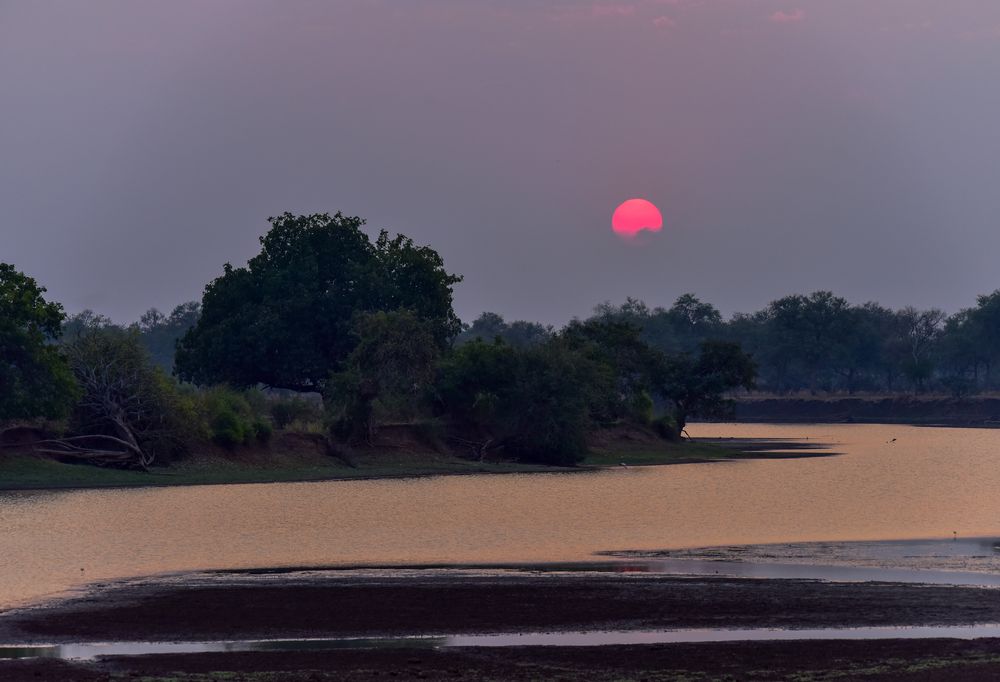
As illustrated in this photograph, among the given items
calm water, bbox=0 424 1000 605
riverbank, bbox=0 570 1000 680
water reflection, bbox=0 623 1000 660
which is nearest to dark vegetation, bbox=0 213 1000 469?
calm water, bbox=0 424 1000 605

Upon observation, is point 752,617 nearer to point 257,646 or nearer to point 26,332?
point 257,646

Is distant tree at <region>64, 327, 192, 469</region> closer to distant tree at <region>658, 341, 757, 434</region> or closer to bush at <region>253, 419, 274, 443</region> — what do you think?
bush at <region>253, 419, 274, 443</region>

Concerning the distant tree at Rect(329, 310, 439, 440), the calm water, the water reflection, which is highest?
the distant tree at Rect(329, 310, 439, 440)

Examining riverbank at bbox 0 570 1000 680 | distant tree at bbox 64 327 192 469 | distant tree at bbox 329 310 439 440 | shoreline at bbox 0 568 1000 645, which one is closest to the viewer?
riverbank at bbox 0 570 1000 680

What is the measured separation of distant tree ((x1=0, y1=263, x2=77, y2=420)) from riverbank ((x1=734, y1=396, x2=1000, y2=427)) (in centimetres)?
11343

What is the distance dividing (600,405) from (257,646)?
64.2 m

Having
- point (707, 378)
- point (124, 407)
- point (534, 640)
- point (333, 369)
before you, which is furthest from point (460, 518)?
point (707, 378)

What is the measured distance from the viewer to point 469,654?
22.0 meters

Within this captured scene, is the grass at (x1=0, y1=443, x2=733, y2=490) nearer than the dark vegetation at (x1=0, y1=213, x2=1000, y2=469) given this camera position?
Yes

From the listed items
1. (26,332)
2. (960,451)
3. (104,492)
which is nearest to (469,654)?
(104,492)

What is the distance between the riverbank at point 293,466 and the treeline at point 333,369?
1.22 metres

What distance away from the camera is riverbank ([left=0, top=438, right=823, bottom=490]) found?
5741 centimetres

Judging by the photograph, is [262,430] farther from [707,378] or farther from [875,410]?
[875,410]

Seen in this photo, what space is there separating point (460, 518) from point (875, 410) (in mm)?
131285
